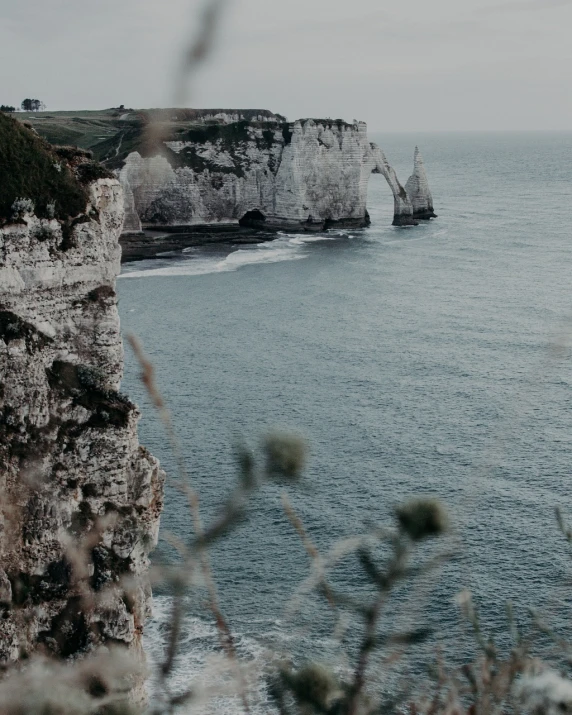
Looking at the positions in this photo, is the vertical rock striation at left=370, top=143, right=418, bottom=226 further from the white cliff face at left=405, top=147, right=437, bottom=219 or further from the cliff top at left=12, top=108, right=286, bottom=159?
the cliff top at left=12, top=108, right=286, bottom=159

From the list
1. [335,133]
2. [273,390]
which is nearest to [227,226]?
[335,133]

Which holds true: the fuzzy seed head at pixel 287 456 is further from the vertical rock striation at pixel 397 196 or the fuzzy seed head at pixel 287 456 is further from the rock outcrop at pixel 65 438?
the vertical rock striation at pixel 397 196

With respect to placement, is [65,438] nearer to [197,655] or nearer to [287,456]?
[197,655]

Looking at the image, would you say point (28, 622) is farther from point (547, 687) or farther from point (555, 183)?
point (555, 183)

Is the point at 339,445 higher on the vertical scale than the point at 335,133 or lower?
lower

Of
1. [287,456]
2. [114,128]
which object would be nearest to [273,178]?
[114,128]
